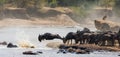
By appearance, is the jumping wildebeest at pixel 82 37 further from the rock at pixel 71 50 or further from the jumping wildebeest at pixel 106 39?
the rock at pixel 71 50

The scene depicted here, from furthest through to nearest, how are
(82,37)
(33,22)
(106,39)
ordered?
1. (33,22)
2. (82,37)
3. (106,39)

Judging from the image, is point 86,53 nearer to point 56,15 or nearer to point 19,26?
point 19,26

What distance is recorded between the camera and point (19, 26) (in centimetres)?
17925

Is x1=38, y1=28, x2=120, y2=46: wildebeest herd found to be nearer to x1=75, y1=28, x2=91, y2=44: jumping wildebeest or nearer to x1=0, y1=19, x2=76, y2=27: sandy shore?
x1=75, y1=28, x2=91, y2=44: jumping wildebeest

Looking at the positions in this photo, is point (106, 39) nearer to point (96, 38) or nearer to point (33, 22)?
point (96, 38)

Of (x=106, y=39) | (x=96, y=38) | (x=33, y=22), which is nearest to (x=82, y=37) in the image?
(x=96, y=38)

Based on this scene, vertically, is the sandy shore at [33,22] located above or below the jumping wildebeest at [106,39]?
below

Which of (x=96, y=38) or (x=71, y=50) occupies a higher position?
(x=96, y=38)

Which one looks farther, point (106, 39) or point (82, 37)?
point (82, 37)

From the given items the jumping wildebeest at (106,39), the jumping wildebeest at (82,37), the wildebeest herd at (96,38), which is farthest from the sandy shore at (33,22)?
the jumping wildebeest at (106,39)

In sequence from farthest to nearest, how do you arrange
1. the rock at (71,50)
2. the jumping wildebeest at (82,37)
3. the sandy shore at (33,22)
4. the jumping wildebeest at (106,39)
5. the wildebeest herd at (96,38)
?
the sandy shore at (33,22), the jumping wildebeest at (82,37), the wildebeest herd at (96,38), the jumping wildebeest at (106,39), the rock at (71,50)

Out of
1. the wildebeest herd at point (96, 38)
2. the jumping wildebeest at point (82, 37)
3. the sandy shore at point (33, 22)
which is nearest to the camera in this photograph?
the wildebeest herd at point (96, 38)

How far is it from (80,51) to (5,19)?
9763cm

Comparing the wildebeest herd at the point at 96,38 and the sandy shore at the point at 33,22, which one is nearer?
the wildebeest herd at the point at 96,38
